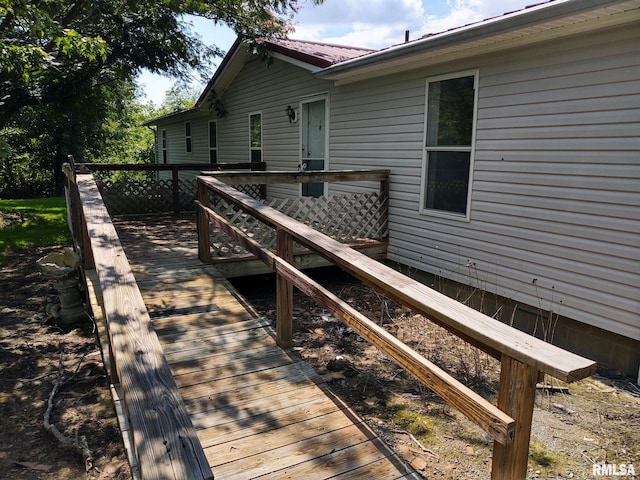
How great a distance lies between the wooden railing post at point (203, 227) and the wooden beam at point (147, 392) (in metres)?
2.81

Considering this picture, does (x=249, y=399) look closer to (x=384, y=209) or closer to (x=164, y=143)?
(x=384, y=209)

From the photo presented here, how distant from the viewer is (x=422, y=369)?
6.56 ft

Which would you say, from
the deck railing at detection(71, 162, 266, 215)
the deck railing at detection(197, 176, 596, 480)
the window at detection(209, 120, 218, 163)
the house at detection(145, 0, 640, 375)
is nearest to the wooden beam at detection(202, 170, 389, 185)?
the house at detection(145, 0, 640, 375)

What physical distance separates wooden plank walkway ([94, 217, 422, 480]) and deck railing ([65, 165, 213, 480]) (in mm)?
936

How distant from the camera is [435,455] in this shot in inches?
110

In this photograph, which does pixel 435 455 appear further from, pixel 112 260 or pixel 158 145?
pixel 158 145

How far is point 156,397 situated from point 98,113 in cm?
1370

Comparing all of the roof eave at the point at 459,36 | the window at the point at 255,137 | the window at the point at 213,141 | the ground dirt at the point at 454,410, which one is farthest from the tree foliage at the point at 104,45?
the ground dirt at the point at 454,410

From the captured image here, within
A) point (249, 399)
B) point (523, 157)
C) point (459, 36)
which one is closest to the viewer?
point (249, 399)

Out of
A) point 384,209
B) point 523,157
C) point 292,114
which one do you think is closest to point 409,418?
point 523,157

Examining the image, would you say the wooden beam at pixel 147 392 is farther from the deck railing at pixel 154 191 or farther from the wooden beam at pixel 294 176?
the deck railing at pixel 154 191

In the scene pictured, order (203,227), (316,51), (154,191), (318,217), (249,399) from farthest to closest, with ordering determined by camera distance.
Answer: (154,191) < (316,51) < (318,217) < (203,227) < (249,399)

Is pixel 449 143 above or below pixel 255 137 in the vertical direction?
below

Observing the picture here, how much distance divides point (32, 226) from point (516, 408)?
38.4 ft
